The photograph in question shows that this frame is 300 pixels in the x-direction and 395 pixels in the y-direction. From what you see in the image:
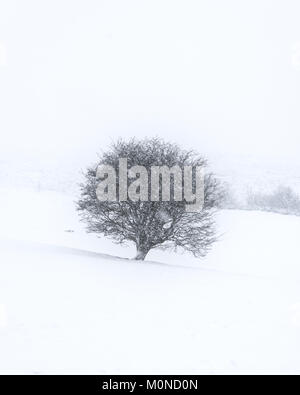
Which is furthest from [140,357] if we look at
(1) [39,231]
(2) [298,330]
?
(1) [39,231]

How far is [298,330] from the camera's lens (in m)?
11.4

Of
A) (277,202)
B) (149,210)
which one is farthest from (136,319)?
(277,202)

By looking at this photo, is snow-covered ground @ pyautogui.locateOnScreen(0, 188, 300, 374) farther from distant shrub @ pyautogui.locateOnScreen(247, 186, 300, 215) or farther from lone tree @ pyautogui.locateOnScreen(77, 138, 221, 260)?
distant shrub @ pyautogui.locateOnScreen(247, 186, 300, 215)

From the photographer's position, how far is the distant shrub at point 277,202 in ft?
181

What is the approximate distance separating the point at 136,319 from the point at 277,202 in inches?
1964

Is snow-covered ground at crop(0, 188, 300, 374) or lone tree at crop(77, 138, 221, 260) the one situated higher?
lone tree at crop(77, 138, 221, 260)

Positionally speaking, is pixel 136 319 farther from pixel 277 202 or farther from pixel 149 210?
pixel 277 202

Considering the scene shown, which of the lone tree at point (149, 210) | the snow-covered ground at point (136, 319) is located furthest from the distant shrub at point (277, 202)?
the snow-covered ground at point (136, 319)

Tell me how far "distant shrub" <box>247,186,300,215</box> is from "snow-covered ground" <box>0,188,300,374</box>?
3709 cm

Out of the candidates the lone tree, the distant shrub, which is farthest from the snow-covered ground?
the distant shrub

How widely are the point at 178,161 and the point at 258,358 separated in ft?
42.6

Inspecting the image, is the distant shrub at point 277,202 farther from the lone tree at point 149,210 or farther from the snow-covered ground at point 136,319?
the snow-covered ground at point 136,319

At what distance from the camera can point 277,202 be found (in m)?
57.8

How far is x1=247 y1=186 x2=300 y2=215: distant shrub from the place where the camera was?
5509 centimetres
